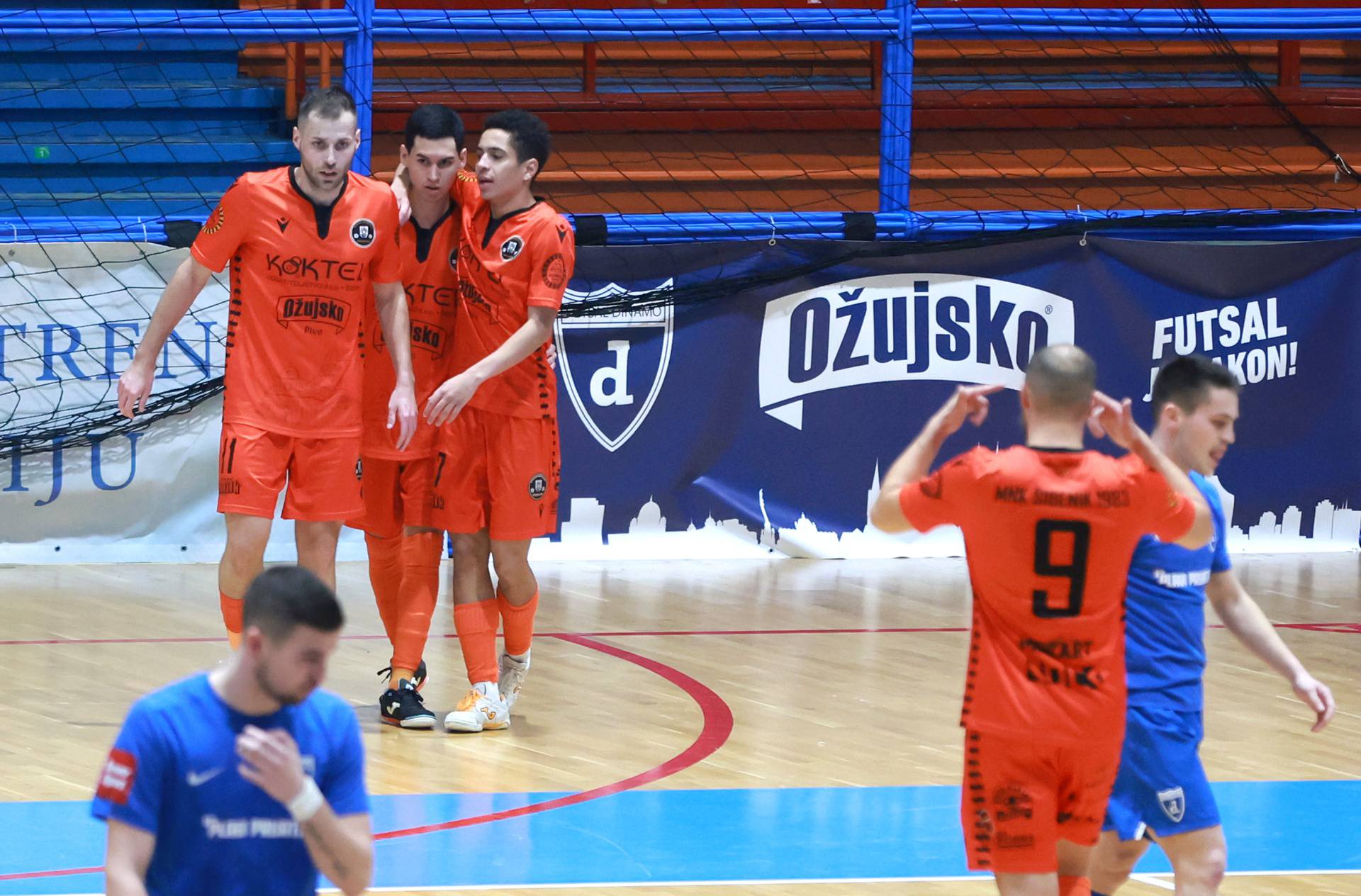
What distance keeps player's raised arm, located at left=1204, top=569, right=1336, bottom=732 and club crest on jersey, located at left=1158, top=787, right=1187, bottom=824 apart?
1.05 ft

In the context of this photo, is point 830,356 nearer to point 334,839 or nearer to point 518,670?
point 518,670

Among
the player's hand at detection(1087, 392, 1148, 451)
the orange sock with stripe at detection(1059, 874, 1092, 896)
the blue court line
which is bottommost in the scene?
the blue court line

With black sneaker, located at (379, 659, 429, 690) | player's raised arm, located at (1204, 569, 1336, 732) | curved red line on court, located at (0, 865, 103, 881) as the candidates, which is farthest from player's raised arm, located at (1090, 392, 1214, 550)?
black sneaker, located at (379, 659, 429, 690)

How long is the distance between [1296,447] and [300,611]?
8.00 m

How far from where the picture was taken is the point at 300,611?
2293 millimetres

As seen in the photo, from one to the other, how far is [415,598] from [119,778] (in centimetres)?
347

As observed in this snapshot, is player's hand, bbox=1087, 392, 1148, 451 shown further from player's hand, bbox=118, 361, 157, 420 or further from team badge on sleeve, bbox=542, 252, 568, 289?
player's hand, bbox=118, 361, 157, 420

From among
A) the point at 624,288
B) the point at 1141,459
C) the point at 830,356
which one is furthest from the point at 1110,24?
the point at 1141,459

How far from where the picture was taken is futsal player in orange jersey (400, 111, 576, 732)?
5527 mm

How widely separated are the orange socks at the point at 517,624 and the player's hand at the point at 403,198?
1.32 m

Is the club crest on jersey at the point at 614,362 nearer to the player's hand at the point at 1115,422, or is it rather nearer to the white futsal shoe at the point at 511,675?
the white futsal shoe at the point at 511,675

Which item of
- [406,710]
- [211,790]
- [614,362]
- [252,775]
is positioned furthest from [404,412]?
[614,362]

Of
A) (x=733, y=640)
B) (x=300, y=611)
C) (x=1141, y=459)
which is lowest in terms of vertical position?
(x=733, y=640)

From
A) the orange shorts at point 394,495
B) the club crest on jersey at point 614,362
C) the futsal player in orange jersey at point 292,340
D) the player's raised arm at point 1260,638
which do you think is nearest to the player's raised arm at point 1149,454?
the player's raised arm at point 1260,638
